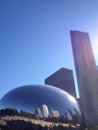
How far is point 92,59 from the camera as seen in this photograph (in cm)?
11631

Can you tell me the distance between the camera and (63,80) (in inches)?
5084

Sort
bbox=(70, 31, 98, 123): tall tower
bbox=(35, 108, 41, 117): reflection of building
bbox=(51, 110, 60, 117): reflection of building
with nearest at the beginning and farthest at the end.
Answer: bbox=(35, 108, 41, 117): reflection of building, bbox=(51, 110, 60, 117): reflection of building, bbox=(70, 31, 98, 123): tall tower

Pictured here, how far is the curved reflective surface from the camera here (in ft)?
116

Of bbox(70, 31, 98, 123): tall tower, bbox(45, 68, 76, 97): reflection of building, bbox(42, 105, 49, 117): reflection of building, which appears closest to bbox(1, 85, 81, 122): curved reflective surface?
bbox(42, 105, 49, 117): reflection of building

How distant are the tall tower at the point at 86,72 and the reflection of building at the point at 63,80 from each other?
47.0 feet

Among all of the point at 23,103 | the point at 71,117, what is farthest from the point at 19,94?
the point at 71,117

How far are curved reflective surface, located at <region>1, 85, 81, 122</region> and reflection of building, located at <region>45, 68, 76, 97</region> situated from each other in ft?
273

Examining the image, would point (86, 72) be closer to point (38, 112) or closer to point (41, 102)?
point (41, 102)

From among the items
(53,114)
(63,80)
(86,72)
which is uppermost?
(86,72)

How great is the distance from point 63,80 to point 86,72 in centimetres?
A: 2367

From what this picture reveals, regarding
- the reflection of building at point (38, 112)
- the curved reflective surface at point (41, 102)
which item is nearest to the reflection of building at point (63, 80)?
the curved reflective surface at point (41, 102)

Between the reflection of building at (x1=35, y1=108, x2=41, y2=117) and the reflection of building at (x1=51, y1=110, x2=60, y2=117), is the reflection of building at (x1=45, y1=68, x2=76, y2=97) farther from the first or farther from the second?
the reflection of building at (x1=35, y1=108, x2=41, y2=117)

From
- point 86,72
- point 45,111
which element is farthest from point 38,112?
point 86,72

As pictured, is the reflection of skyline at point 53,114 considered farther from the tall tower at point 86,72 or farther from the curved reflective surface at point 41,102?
the tall tower at point 86,72
